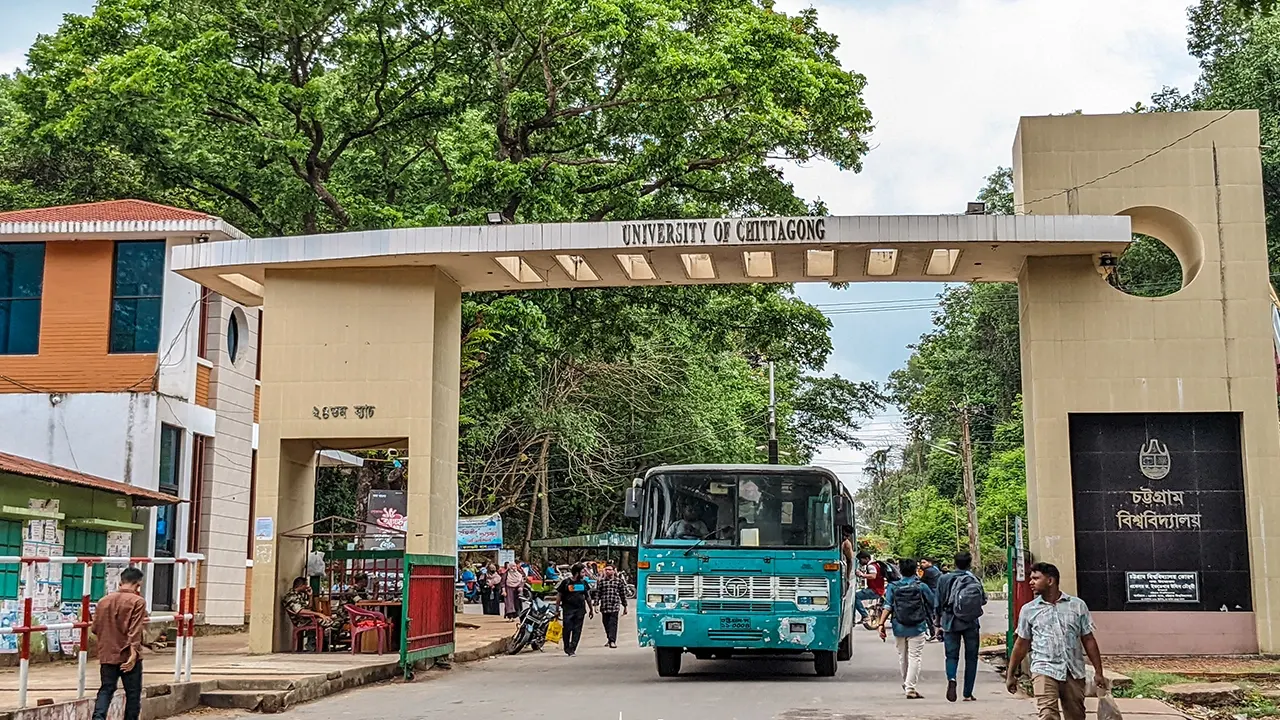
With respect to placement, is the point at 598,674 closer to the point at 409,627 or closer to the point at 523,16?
the point at 409,627

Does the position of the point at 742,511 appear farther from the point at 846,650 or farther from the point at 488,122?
the point at 488,122

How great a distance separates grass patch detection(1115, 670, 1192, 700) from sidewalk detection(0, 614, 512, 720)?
29.4 feet

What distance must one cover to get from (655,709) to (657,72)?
15.2 meters

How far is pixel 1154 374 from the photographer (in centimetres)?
1833

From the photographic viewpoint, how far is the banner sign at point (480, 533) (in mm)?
37188

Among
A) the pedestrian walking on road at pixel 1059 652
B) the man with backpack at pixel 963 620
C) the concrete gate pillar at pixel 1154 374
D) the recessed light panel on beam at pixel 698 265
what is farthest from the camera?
the recessed light panel on beam at pixel 698 265

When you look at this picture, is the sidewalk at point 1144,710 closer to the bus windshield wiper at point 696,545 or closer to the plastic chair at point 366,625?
the bus windshield wiper at point 696,545

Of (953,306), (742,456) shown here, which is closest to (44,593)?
(742,456)

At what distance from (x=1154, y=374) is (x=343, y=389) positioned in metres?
11.4

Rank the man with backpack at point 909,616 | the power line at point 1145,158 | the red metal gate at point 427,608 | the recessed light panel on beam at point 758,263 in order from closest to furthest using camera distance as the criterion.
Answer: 1. the man with backpack at point 909,616
2. the red metal gate at point 427,608
3. the power line at point 1145,158
4. the recessed light panel on beam at point 758,263

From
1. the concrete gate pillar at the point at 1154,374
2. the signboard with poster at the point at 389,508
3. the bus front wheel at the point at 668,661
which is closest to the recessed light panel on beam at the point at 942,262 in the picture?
the concrete gate pillar at the point at 1154,374

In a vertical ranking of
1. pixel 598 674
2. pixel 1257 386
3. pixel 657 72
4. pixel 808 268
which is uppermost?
pixel 657 72

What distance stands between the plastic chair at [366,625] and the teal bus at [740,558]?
4.10 meters

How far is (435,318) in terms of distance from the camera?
790 inches
